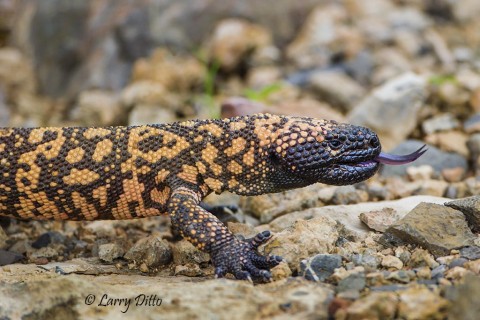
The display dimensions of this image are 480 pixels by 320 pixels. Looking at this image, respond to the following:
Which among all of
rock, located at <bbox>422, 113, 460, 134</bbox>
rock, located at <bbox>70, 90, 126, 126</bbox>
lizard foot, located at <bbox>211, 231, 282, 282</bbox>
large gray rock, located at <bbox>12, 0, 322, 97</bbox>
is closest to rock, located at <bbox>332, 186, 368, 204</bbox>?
lizard foot, located at <bbox>211, 231, 282, 282</bbox>

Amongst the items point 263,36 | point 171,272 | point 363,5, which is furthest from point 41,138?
point 363,5

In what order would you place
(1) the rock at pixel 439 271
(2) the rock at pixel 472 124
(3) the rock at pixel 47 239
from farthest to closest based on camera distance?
1. (2) the rock at pixel 472 124
2. (3) the rock at pixel 47 239
3. (1) the rock at pixel 439 271

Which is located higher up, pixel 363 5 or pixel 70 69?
pixel 363 5

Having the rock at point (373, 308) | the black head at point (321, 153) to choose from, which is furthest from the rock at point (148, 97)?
the rock at point (373, 308)

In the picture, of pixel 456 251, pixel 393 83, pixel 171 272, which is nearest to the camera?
pixel 456 251

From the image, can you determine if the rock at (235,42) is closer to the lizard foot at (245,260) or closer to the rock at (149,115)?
the rock at (149,115)

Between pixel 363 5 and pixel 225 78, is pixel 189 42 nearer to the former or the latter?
pixel 225 78
